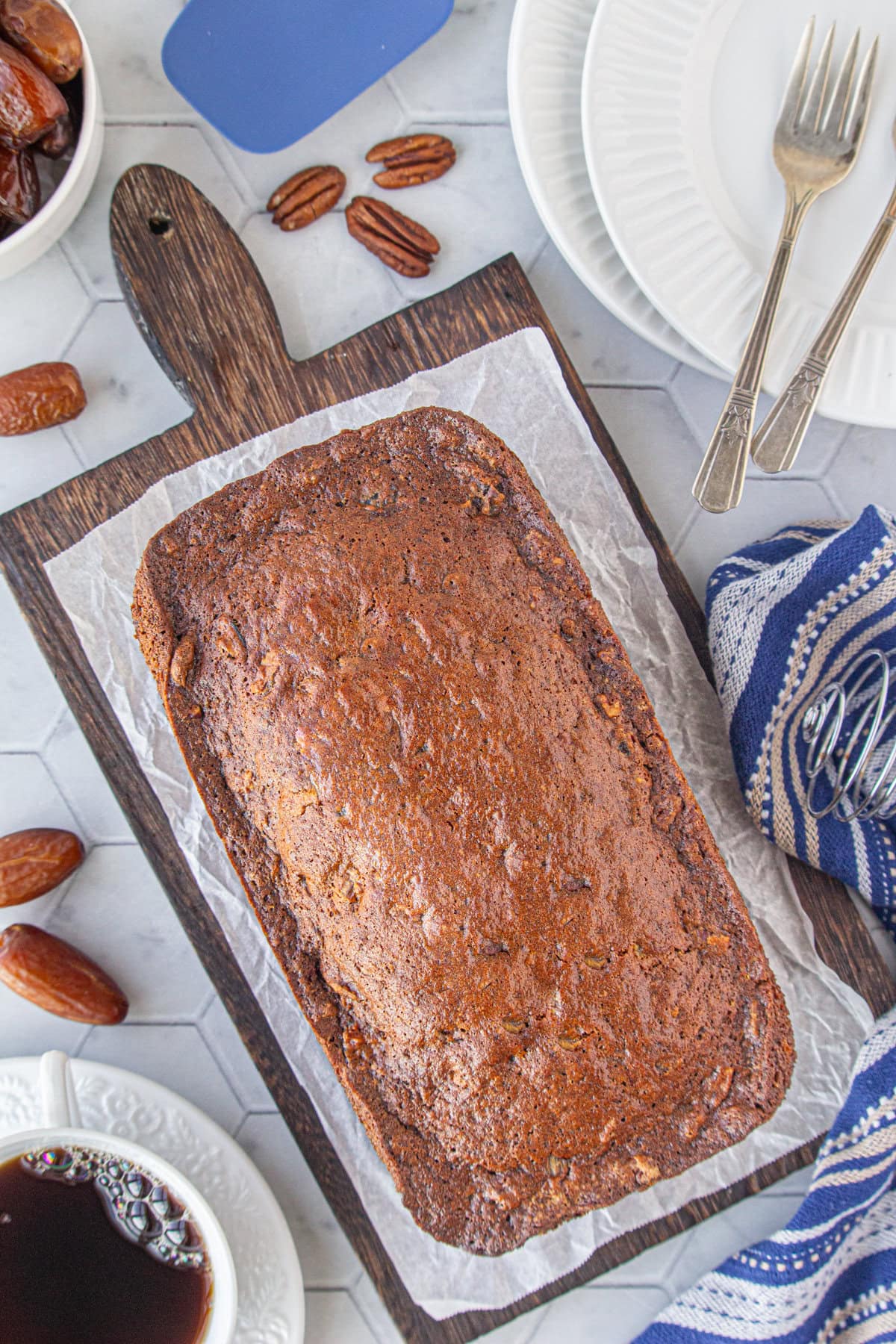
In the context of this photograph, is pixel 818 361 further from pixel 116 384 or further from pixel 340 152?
pixel 116 384

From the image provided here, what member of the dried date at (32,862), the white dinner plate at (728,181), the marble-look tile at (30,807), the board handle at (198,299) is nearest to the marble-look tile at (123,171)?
the board handle at (198,299)

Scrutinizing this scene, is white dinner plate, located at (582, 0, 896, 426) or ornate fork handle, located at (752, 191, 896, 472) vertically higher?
white dinner plate, located at (582, 0, 896, 426)

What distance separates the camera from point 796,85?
1621mm

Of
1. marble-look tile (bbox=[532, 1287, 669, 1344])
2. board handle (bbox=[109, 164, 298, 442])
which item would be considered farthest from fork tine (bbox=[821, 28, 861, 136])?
marble-look tile (bbox=[532, 1287, 669, 1344])

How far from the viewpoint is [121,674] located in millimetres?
1734

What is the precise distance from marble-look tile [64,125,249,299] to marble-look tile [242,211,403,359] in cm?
9

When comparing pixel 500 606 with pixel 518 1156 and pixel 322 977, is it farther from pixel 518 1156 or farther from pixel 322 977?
pixel 518 1156

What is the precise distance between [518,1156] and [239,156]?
180 centimetres

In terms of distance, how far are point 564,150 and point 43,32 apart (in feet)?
2.87

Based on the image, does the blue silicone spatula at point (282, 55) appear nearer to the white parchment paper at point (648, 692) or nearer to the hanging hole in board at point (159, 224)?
the hanging hole in board at point (159, 224)

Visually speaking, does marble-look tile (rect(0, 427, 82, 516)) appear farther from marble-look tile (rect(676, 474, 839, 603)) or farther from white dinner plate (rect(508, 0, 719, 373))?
marble-look tile (rect(676, 474, 839, 603))

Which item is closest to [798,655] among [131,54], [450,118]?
[450,118]

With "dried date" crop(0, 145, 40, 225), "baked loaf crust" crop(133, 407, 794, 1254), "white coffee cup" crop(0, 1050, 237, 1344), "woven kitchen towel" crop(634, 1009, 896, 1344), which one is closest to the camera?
"baked loaf crust" crop(133, 407, 794, 1254)

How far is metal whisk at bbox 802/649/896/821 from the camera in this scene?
5.40 feet
